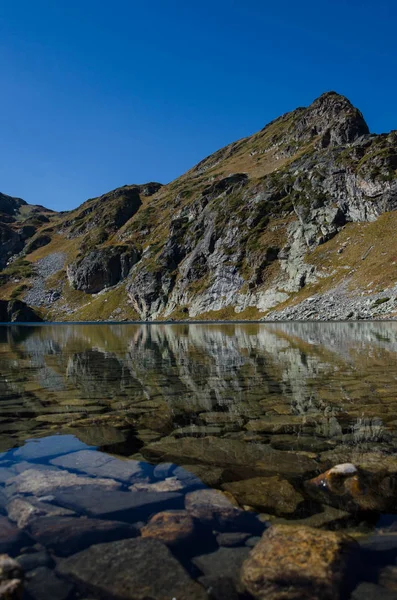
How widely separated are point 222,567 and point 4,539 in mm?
3454

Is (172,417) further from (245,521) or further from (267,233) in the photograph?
(267,233)

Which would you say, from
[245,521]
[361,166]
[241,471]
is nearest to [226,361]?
[241,471]

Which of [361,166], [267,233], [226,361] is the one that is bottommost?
[226,361]

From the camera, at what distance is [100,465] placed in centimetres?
907

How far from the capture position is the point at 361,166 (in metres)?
139

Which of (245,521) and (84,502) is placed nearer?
(245,521)

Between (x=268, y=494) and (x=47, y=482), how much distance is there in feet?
15.2

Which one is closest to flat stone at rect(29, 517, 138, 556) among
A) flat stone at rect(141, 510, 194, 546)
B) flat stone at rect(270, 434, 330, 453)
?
flat stone at rect(141, 510, 194, 546)

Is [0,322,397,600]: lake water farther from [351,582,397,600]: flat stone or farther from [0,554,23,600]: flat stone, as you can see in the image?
[0,554,23,600]: flat stone

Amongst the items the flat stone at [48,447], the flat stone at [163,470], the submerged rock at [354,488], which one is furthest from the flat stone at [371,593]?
the flat stone at [48,447]

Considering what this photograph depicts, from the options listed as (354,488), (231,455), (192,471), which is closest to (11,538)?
(192,471)

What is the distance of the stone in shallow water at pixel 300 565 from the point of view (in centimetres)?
475

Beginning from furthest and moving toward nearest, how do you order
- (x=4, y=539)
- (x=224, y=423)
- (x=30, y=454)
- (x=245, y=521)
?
1. (x=224, y=423)
2. (x=30, y=454)
3. (x=245, y=521)
4. (x=4, y=539)

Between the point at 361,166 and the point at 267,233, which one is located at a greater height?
the point at 361,166
